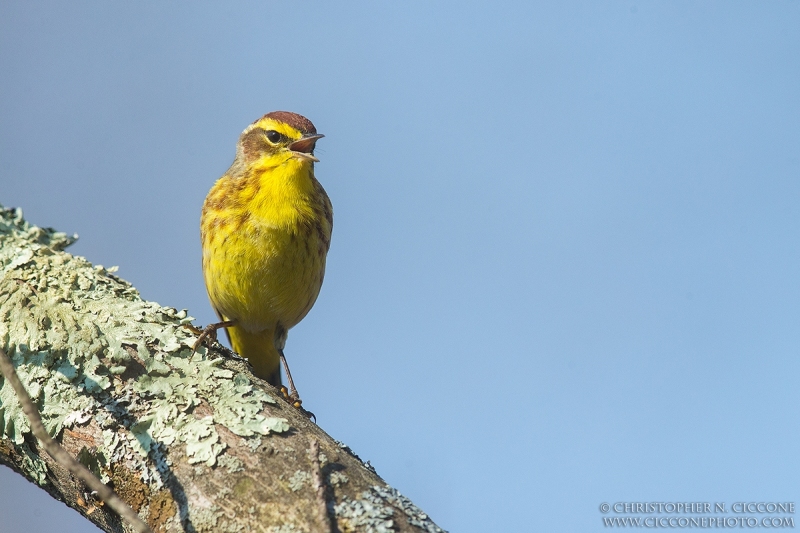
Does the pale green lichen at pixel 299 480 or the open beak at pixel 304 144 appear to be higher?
the open beak at pixel 304 144

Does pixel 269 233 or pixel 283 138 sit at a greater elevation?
pixel 283 138

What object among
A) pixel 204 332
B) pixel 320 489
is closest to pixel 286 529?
pixel 320 489

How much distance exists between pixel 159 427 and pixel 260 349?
3411mm

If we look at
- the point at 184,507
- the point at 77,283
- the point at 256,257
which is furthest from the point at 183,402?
the point at 256,257

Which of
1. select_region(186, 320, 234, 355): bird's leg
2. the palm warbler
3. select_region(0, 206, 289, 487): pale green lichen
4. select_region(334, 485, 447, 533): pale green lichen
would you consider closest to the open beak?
the palm warbler

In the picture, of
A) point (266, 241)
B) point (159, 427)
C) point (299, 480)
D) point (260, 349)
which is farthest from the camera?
point (260, 349)

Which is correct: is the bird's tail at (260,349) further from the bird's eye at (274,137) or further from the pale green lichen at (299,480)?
the pale green lichen at (299,480)

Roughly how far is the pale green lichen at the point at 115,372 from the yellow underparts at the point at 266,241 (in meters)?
A: 1.37

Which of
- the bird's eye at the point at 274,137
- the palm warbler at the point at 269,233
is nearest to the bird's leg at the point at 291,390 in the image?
the palm warbler at the point at 269,233

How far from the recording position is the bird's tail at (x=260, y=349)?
6.73 meters

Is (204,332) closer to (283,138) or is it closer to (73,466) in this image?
(73,466)

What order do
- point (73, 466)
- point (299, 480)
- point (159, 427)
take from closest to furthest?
point (73, 466) < point (299, 480) < point (159, 427)

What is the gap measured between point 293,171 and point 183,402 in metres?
3.02

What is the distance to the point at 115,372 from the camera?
12.4ft
